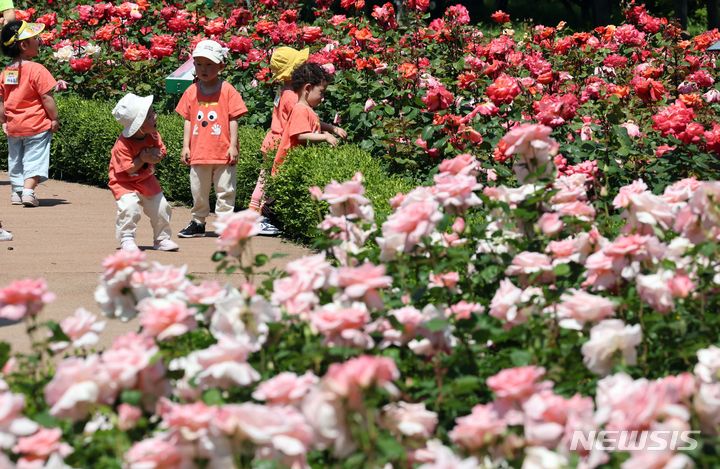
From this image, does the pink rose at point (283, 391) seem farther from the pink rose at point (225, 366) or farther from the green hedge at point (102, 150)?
the green hedge at point (102, 150)

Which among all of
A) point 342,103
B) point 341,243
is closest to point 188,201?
point 342,103

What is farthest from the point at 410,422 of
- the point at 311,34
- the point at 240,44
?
the point at 240,44

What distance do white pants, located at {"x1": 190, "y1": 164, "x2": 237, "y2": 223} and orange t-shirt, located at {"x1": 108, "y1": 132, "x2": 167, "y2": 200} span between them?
1.89 ft

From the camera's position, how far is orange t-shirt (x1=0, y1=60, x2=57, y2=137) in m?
9.06

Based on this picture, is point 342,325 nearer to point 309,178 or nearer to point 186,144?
point 309,178

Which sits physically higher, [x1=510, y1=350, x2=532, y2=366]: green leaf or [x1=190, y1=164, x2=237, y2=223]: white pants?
[x1=510, y1=350, x2=532, y2=366]: green leaf

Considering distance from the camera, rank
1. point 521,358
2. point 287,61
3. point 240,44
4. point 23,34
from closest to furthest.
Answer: point 521,358
point 287,61
point 23,34
point 240,44

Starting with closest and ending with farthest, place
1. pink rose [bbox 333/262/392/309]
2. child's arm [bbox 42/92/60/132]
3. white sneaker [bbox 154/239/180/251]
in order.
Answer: pink rose [bbox 333/262/392/309] → white sneaker [bbox 154/239/180/251] → child's arm [bbox 42/92/60/132]

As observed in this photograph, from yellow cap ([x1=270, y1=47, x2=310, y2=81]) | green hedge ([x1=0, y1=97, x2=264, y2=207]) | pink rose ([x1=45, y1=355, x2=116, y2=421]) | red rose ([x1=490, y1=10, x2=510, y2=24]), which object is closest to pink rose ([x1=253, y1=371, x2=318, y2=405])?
pink rose ([x1=45, y1=355, x2=116, y2=421])

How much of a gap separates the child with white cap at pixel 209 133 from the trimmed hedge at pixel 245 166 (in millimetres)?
319

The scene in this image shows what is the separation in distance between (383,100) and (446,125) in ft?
4.70

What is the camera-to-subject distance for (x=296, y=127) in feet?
26.0

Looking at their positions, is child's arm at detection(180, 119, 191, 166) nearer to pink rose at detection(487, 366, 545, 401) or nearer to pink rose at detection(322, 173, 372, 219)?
pink rose at detection(322, 173, 372, 219)

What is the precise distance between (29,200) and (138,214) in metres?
2.22
